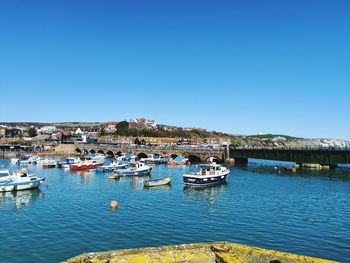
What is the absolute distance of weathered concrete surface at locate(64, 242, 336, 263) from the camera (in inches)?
535

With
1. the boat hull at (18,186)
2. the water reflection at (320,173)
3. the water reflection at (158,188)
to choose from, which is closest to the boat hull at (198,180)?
the water reflection at (158,188)

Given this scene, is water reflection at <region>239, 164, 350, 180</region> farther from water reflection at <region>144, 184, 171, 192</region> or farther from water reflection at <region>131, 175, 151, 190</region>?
water reflection at <region>144, 184, 171, 192</region>

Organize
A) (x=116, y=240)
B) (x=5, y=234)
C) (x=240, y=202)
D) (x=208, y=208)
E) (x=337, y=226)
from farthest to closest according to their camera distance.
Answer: (x=240, y=202) < (x=208, y=208) < (x=337, y=226) < (x=5, y=234) < (x=116, y=240)

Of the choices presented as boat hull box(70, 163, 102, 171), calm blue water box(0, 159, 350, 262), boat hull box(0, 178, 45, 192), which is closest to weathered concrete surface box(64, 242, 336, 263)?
calm blue water box(0, 159, 350, 262)

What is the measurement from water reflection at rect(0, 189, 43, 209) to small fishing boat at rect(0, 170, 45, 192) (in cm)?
90

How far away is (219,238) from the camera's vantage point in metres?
31.8

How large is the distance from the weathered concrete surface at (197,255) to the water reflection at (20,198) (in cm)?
3784

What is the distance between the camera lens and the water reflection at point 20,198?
48.6m

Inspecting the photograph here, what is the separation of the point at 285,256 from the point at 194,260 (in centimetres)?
376

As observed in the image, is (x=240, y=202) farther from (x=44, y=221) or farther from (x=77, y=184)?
(x=77, y=184)

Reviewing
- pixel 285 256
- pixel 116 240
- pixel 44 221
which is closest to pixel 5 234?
pixel 44 221

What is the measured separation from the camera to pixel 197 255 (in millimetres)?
14375

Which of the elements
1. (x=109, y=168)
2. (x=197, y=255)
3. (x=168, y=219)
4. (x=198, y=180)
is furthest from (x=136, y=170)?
(x=197, y=255)

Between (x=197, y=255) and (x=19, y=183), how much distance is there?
53289 millimetres
